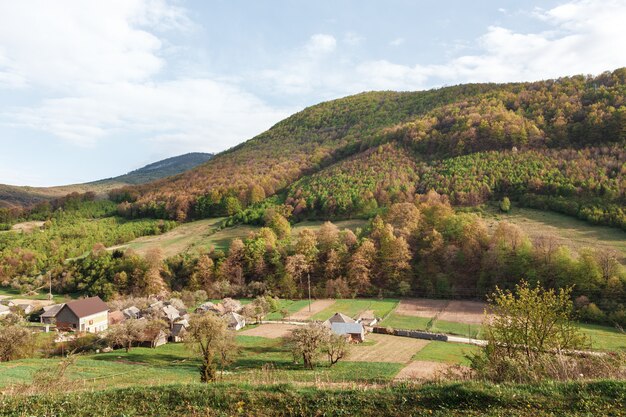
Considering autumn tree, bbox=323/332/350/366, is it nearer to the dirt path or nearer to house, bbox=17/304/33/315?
the dirt path

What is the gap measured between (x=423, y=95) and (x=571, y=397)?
140 metres

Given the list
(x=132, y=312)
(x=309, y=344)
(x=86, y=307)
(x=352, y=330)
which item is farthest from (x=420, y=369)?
(x=86, y=307)

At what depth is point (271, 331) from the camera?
40656mm

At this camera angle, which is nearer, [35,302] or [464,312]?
[464,312]

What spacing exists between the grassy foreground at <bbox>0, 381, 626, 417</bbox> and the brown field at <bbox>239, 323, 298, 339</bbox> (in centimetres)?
2744

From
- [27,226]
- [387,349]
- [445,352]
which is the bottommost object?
[387,349]

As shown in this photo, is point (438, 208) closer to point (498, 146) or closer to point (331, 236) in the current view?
point (331, 236)

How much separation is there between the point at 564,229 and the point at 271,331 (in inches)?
1660

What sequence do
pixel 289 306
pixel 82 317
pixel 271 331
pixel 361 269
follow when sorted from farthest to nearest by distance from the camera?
1. pixel 361 269
2. pixel 289 306
3. pixel 82 317
4. pixel 271 331

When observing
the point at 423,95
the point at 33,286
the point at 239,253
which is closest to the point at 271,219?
the point at 239,253

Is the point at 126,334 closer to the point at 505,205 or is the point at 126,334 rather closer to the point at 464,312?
the point at 464,312

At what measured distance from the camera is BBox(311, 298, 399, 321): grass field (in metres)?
44.2

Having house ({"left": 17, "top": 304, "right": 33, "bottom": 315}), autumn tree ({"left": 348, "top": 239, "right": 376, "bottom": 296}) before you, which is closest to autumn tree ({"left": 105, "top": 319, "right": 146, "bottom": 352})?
house ({"left": 17, "top": 304, "right": 33, "bottom": 315})

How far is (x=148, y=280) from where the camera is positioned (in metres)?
58.0
